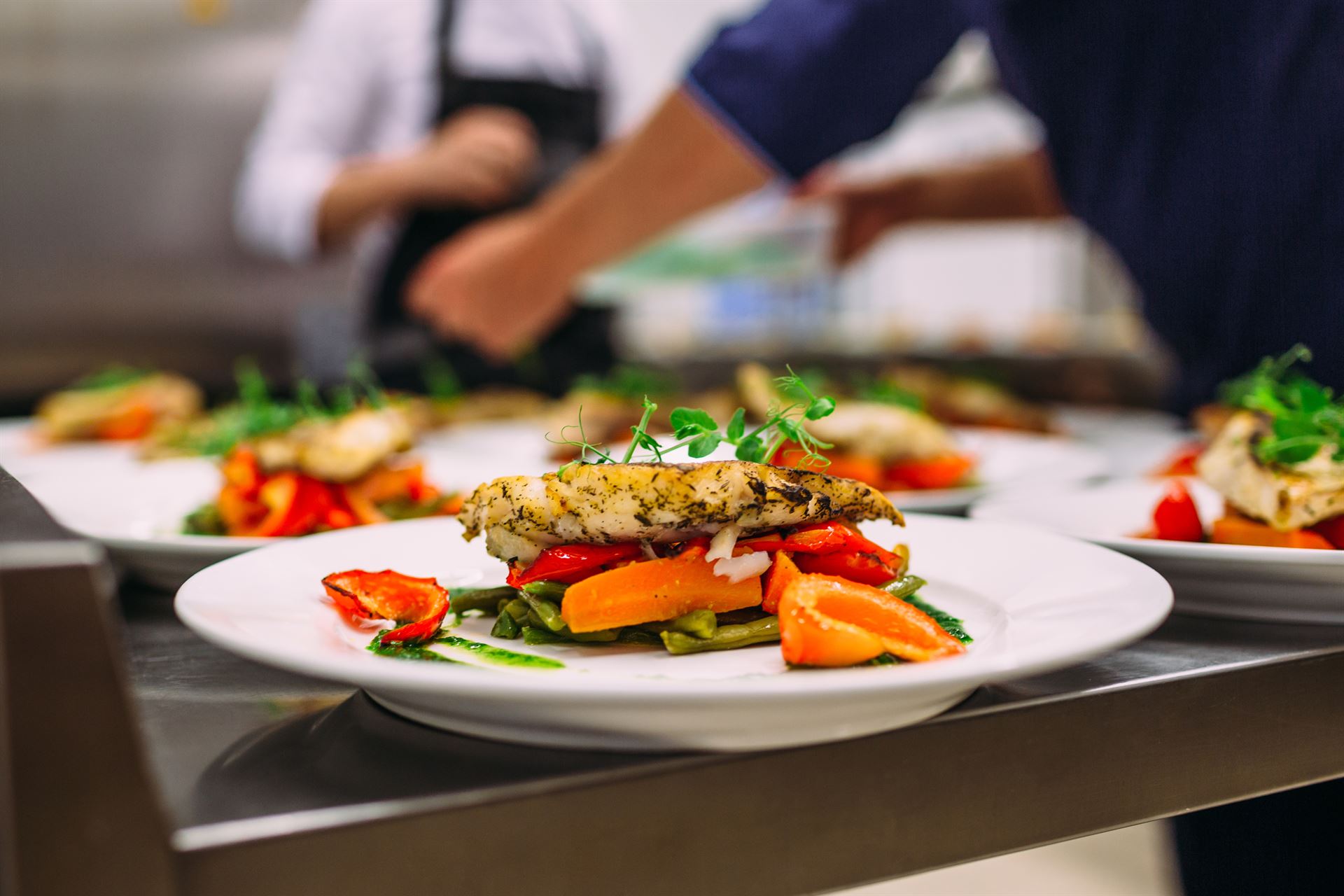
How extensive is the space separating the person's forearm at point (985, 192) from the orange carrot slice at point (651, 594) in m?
2.84

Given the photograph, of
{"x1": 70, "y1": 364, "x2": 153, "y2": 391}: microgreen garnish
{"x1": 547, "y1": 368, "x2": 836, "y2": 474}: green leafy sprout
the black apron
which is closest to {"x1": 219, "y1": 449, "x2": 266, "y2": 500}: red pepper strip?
{"x1": 547, "y1": 368, "x2": 836, "y2": 474}: green leafy sprout

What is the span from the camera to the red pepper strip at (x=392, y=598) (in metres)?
0.83

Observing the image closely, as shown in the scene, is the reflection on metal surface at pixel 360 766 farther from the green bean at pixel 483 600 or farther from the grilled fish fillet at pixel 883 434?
the grilled fish fillet at pixel 883 434

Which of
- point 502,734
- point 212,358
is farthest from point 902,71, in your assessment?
point 212,358

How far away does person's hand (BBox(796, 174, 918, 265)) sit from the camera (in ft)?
11.6

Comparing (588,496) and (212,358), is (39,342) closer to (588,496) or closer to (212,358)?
(212,358)

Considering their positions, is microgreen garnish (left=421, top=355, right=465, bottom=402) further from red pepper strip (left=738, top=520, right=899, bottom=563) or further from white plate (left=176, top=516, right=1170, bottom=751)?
red pepper strip (left=738, top=520, right=899, bottom=563)

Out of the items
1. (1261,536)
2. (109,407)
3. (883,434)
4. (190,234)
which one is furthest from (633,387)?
(190,234)

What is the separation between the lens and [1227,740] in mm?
810

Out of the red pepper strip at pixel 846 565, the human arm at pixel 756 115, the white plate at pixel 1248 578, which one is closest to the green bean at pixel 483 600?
the red pepper strip at pixel 846 565

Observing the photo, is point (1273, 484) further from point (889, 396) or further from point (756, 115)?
point (756, 115)

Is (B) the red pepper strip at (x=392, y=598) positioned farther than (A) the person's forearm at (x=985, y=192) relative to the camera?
No

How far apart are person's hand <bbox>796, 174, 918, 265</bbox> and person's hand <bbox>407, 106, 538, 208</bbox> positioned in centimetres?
102

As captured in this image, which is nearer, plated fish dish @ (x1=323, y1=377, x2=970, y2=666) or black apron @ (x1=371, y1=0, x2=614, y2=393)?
plated fish dish @ (x1=323, y1=377, x2=970, y2=666)
